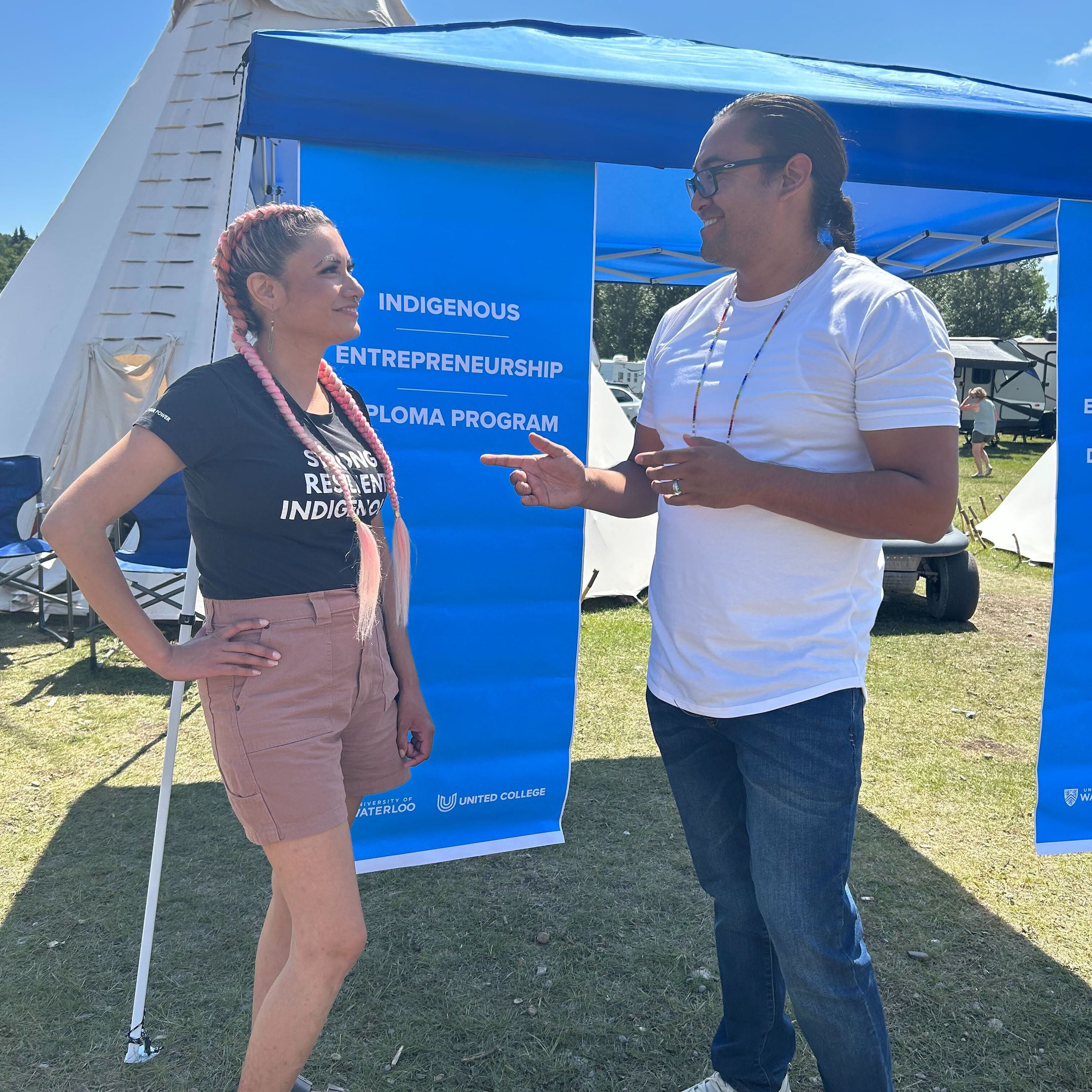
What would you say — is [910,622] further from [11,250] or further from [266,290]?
[11,250]

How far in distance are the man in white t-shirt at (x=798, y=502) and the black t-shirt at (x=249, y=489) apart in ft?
1.33

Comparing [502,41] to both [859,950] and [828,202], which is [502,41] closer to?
[828,202]

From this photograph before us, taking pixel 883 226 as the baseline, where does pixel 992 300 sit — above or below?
above

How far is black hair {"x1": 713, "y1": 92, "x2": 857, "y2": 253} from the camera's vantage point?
1.81m

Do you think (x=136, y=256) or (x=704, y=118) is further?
(x=136, y=256)

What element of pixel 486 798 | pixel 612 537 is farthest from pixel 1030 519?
pixel 486 798

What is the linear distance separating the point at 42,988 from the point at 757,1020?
7.01 feet

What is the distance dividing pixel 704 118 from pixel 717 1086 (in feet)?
8.86

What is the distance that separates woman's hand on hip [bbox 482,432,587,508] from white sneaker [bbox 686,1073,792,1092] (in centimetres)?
143

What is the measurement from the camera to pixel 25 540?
659cm

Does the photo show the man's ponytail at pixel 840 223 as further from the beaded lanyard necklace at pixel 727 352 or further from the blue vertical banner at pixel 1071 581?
the blue vertical banner at pixel 1071 581

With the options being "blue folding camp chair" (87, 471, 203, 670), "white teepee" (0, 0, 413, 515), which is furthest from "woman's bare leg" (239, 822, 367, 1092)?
"white teepee" (0, 0, 413, 515)

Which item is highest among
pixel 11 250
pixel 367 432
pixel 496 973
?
pixel 11 250

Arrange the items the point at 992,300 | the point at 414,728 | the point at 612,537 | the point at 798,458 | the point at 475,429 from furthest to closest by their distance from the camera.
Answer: the point at 992,300 < the point at 612,537 < the point at 475,429 < the point at 414,728 < the point at 798,458
